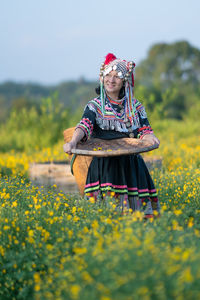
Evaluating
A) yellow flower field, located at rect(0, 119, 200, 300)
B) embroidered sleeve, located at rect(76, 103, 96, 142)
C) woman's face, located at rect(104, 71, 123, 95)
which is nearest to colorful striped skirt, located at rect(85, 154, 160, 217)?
yellow flower field, located at rect(0, 119, 200, 300)

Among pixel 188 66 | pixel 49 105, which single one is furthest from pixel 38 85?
pixel 49 105

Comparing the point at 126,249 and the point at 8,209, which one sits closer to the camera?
the point at 126,249

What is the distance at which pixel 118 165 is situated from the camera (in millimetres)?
3543

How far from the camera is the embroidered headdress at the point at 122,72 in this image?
143 inches

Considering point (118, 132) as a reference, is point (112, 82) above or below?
above

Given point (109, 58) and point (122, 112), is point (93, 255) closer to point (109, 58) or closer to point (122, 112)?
point (122, 112)

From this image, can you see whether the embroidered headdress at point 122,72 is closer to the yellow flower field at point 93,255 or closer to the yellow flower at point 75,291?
the yellow flower field at point 93,255

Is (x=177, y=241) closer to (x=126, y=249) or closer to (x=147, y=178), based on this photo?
(x=126, y=249)

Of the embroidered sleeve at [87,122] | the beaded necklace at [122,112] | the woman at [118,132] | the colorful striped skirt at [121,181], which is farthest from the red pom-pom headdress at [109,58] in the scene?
the colorful striped skirt at [121,181]

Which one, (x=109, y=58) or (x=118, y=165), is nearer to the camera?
(x=118, y=165)

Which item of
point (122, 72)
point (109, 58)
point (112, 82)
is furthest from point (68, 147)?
point (109, 58)

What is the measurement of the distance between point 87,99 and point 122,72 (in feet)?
124

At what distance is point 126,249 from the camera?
2086mm

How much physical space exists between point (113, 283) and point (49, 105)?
8.68 meters
